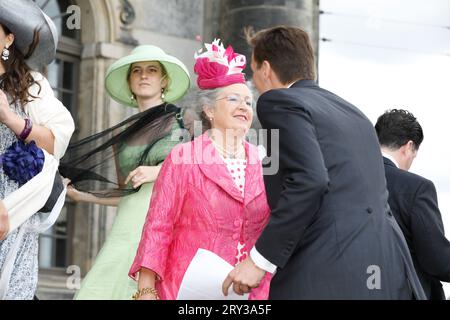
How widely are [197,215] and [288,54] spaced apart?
98 cm

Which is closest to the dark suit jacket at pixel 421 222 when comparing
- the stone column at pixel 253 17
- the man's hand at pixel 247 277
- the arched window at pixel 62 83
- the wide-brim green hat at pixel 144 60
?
the man's hand at pixel 247 277

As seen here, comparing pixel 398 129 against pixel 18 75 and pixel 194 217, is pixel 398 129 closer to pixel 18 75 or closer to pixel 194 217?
pixel 194 217

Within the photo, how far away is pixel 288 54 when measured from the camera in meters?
4.46

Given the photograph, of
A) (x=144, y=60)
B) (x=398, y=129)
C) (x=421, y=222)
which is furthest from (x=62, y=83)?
(x=421, y=222)

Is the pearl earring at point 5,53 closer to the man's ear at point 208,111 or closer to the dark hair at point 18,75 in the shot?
the dark hair at point 18,75

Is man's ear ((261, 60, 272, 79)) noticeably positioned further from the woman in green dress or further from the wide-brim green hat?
the wide-brim green hat

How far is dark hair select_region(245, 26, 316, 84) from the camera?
14.6 ft

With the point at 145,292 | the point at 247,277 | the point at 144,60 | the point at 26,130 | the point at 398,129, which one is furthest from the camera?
the point at 144,60

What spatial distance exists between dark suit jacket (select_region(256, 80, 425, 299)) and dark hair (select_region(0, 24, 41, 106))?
1.12m

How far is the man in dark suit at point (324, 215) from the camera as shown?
3.96 meters

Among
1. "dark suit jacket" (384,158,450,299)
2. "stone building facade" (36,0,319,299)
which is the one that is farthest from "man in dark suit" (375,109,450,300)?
"stone building facade" (36,0,319,299)

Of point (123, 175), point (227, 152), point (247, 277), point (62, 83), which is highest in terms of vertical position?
point (227, 152)

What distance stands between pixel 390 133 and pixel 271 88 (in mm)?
1834
